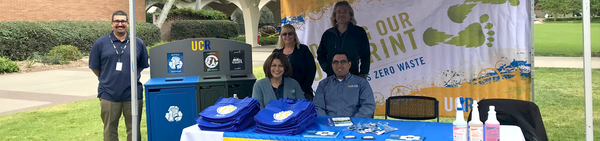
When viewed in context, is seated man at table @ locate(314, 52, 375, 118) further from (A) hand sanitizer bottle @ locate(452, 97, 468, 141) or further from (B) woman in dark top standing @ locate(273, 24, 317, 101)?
(A) hand sanitizer bottle @ locate(452, 97, 468, 141)

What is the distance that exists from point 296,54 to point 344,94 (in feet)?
3.02

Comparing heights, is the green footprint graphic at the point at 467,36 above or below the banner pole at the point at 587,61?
above

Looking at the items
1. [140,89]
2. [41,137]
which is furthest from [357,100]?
[41,137]

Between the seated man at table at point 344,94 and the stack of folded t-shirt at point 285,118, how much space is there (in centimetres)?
73

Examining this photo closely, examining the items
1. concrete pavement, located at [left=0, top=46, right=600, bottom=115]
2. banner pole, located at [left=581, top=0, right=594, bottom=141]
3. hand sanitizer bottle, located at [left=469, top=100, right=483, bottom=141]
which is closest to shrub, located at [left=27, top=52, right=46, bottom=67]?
concrete pavement, located at [left=0, top=46, right=600, bottom=115]

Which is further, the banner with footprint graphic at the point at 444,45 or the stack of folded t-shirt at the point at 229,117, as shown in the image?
the banner with footprint graphic at the point at 444,45

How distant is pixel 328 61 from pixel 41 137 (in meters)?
3.80

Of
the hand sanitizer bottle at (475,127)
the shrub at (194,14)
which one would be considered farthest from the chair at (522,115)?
the shrub at (194,14)

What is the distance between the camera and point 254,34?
22.3m

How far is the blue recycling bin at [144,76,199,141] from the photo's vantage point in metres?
4.50

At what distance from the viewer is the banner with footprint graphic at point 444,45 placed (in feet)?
17.6

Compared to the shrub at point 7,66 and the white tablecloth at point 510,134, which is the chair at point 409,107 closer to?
the white tablecloth at point 510,134

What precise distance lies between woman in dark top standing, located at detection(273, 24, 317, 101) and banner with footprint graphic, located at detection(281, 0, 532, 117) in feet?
4.31

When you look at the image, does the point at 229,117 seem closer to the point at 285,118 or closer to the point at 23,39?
the point at 285,118
